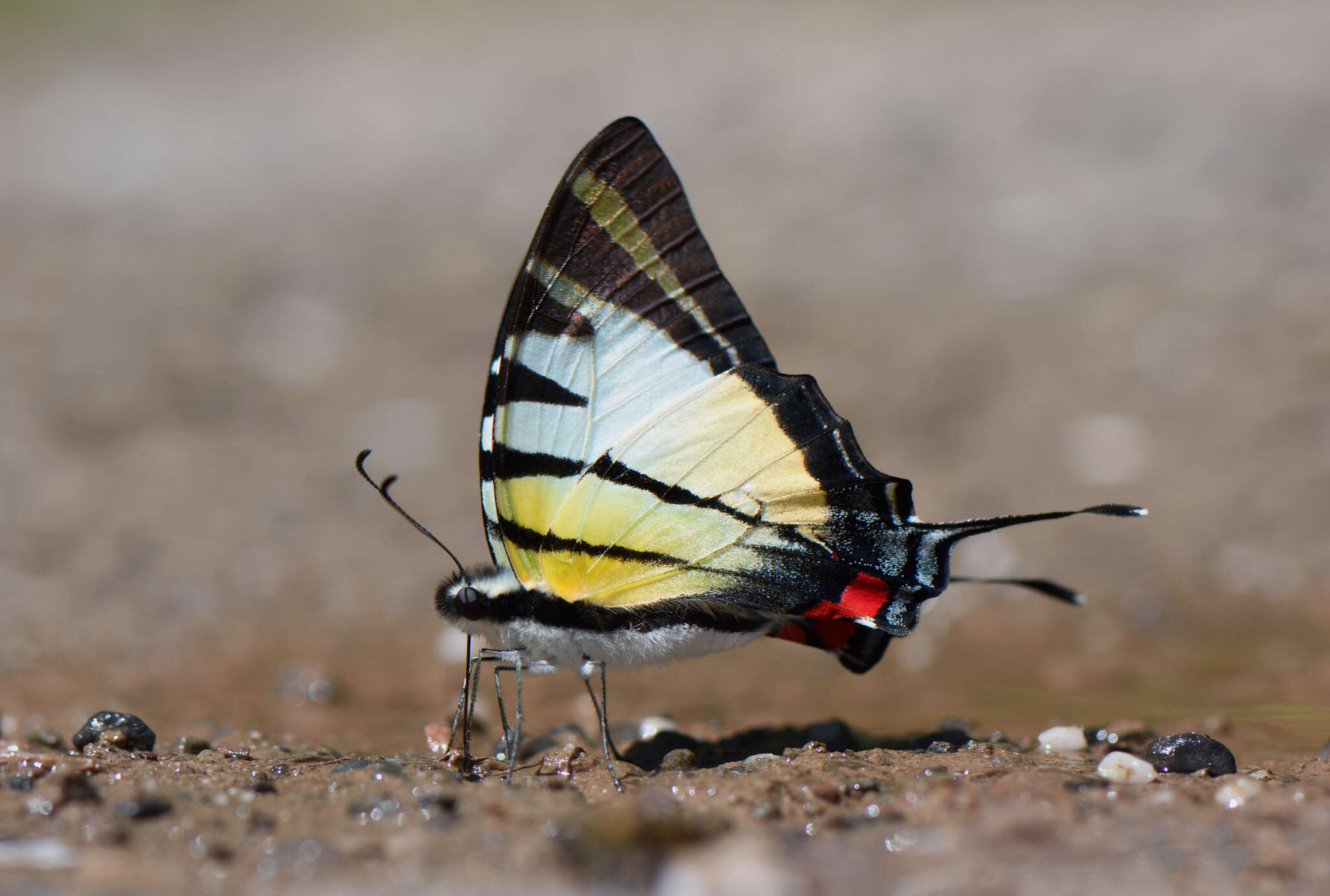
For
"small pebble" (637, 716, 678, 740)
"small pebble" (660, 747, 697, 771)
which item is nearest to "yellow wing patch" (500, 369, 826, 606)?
"small pebble" (660, 747, 697, 771)

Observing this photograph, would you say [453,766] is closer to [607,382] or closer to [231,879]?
[231,879]

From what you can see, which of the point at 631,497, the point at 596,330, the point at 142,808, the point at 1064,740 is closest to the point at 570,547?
the point at 631,497

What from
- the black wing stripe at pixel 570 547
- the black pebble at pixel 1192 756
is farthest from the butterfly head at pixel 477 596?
the black pebble at pixel 1192 756

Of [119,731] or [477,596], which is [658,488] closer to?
[477,596]

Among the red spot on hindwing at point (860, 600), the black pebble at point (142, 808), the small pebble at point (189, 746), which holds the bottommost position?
the black pebble at point (142, 808)

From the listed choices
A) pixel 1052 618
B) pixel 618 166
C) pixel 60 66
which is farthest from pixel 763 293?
pixel 60 66

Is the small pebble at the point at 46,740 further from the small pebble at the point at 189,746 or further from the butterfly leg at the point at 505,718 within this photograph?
the butterfly leg at the point at 505,718

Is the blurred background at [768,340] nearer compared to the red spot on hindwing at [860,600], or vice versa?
the red spot on hindwing at [860,600]
